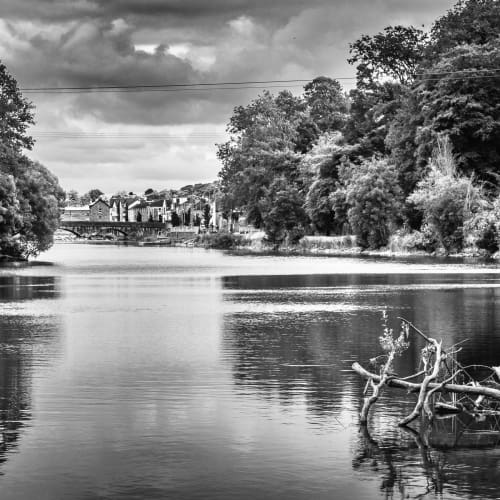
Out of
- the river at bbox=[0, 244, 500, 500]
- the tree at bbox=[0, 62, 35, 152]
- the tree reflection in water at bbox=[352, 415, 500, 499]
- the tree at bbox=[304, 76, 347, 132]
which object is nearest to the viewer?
the tree reflection in water at bbox=[352, 415, 500, 499]

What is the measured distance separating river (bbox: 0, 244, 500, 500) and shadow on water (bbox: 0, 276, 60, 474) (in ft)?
0.22

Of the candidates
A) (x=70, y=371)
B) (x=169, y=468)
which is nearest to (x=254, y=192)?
(x=70, y=371)

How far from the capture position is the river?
14.1m

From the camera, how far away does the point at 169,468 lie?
14.7 metres

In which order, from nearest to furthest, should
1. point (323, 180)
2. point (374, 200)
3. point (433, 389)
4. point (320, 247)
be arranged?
1. point (433, 389)
2. point (374, 200)
3. point (323, 180)
4. point (320, 247)

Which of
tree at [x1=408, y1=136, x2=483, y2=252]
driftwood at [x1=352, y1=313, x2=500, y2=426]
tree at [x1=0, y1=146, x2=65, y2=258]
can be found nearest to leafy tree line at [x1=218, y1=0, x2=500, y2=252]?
tree at [x1=408, y1=136, x2=483, y2=252]

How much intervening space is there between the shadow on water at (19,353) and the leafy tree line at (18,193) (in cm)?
3213

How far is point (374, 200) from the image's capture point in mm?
109688

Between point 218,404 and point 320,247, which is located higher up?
point 320,247

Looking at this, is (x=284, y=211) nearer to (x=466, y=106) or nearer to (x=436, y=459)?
(x=466, y=106)

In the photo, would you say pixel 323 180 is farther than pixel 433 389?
Yes

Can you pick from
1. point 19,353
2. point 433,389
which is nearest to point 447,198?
point 19,353

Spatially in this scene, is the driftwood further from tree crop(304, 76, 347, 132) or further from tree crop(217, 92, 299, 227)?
tree crop(304, 76, 347, 132)

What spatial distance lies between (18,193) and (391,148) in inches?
1584
